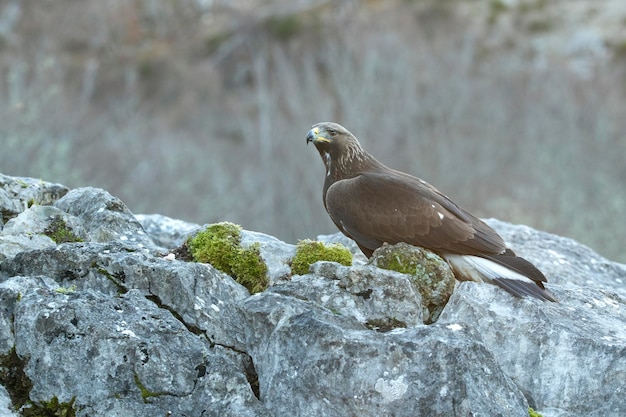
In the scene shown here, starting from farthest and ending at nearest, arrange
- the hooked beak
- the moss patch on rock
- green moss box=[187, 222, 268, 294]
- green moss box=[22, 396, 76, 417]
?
the hooked beak
green moss box=[187, 222, 268, 294]
the moss patch on rock
green moss box=[22, 396, 76, 417]

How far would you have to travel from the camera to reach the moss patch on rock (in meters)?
7.01

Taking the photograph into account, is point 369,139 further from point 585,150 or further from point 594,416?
point 594,416

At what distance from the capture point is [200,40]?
268 ft

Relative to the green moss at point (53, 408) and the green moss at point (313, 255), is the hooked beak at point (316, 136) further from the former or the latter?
the green moss at point (53, 408)

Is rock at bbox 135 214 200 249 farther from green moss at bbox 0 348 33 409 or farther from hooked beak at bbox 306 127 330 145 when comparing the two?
green moss at bbox 0 348 33 409

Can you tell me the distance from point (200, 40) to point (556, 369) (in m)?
77.5

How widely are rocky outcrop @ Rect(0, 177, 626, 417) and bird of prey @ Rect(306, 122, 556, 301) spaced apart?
2.83ft

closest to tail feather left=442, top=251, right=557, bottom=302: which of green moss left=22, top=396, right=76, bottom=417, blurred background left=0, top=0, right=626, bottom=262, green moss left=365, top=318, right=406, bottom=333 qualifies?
green moss left=365, top=318, right=406, bottom=333

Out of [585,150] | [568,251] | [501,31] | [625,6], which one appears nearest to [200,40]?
[501,31]

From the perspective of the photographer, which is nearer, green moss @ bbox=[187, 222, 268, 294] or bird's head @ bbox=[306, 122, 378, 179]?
green moss @ bbox=[187, 222, 268, 294]

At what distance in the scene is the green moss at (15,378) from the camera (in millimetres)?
5637

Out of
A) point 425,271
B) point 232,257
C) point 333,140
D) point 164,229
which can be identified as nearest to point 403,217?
point 425,271

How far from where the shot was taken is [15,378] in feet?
18.6

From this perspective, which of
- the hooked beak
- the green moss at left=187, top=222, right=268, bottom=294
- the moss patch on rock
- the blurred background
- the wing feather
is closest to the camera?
the moss patch on rock
